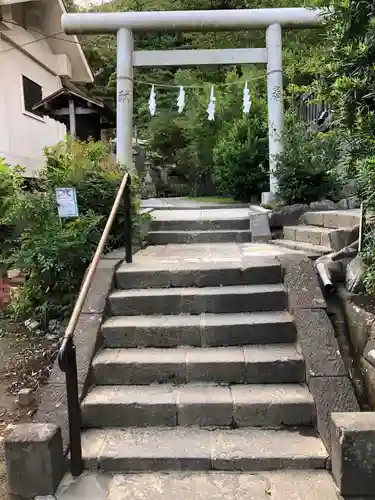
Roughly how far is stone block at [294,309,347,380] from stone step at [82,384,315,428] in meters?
0.21

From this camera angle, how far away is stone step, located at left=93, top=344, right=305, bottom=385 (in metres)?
3.12

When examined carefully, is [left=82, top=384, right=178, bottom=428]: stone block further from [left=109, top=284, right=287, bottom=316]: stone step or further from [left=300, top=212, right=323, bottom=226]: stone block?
[left=300, top=212, right=323, bottom=226]: stone block

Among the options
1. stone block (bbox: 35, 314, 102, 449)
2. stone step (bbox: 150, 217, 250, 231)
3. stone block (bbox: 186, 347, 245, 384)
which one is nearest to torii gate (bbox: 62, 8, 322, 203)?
stone step (bbox: 150, 217, 250, 231)

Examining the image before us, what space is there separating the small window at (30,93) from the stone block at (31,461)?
9.53 meters

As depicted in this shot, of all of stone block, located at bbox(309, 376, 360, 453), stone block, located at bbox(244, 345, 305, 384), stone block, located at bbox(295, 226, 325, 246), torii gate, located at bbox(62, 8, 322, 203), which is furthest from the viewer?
torii gate, located at bbox(62, 8, 322, 203)

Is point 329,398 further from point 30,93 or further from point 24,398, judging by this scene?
point 30,93

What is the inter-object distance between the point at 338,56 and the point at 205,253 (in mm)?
2381

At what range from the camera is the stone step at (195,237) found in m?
5.77

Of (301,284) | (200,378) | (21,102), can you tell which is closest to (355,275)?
(301,284)

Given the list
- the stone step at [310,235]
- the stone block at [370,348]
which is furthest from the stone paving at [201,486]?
the stone step at [310,235]

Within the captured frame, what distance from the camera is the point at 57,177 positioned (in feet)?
15.7

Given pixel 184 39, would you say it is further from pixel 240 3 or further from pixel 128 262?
pixel 128 262

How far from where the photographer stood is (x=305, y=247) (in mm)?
4754

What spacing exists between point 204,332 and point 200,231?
8.85 ft
